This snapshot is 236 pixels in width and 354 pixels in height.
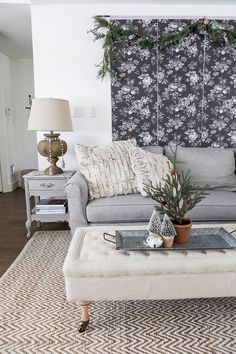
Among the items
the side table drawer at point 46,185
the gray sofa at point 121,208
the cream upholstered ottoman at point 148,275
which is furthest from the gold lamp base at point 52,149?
the cream upholstered ottoman at point 148,275

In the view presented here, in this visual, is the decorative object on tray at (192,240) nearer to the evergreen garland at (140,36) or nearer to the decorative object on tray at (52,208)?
the decorative object on tray at (52,208)

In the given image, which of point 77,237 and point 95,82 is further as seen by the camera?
point 95,82

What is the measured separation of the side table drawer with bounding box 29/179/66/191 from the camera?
2547mm

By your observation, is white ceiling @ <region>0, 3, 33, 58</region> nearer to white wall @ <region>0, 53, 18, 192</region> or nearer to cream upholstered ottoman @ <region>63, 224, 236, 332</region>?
white wall @ <region>0, 53, 18, 192</region>

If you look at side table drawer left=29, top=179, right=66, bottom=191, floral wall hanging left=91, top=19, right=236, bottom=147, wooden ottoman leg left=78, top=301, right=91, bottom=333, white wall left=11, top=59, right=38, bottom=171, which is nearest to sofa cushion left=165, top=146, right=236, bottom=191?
floral wall hanging left=91, top=19, right=236, bottom=147

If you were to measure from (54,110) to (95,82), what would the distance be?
697 mm

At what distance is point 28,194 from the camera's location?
8.42 feet

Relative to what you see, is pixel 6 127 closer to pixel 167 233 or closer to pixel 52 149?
pixel 52 149

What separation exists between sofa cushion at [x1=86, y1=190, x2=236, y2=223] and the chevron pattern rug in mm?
591

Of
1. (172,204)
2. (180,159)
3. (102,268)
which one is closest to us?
(102,268)

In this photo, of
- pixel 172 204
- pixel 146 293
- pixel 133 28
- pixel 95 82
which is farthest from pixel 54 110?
pixel 146 293

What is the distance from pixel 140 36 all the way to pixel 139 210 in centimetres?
187

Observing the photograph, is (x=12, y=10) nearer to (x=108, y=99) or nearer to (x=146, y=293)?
(x=108, y=99)

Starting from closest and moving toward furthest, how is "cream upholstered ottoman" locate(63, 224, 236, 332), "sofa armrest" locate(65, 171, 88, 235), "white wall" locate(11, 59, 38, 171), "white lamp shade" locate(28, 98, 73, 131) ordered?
"cream upholstered ottoman" locate(63, 224, 236, 332) < "sofa armrest" locate(65, 171, 88, 235) < "white lamp shade" locate(28, 98, 73, 131) < "white wall" locate(11, 59, 38, 171)
